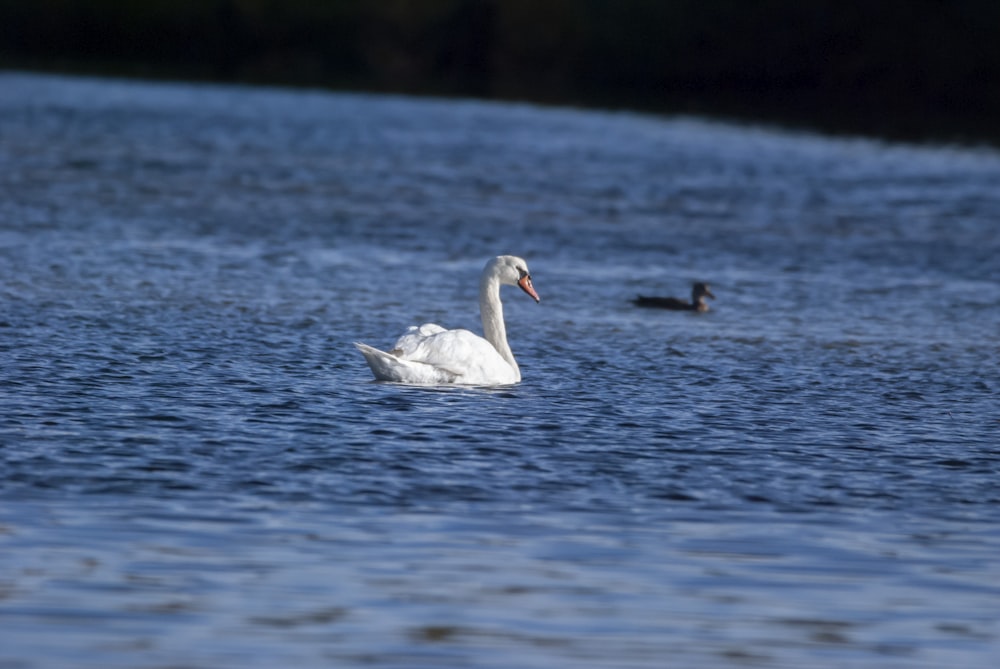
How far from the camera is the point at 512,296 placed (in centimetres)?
2180

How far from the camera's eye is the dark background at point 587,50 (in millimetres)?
85688

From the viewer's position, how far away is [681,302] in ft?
65.8

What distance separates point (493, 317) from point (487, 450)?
382 cm

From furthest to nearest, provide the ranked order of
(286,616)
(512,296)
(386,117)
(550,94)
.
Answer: (550,94)
(386,117)
(512,296)
(286,616)

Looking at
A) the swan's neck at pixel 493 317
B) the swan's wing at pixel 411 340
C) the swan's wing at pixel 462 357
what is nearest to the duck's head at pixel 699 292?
the swan's neck at pixel 493 317

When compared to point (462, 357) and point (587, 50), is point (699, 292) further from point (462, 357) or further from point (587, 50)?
point (587, 50)

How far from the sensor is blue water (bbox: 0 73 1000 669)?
7996 millimetres

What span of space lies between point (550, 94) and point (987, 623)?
273 feet

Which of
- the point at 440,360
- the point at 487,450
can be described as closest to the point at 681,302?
the point at 440,360

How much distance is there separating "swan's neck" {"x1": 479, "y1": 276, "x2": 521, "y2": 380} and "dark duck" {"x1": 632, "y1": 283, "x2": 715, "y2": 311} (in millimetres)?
4689

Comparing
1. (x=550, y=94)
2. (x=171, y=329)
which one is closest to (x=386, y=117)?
(x=550, y=94)

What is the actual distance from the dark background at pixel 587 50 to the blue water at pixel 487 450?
4529 centimetres

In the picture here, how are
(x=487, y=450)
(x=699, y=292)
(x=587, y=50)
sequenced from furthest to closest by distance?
(x=587, y=50) → (x=699, y=292) → (x=487, y=450)

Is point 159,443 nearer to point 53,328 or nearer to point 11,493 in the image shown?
point 11,493
